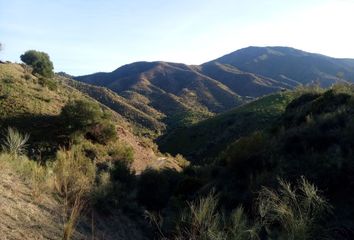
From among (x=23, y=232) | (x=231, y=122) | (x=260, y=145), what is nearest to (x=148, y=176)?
(x=260, y=145)

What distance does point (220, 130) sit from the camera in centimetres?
6394

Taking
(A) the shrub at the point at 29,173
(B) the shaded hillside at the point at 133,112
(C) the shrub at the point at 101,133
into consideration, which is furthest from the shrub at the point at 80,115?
(B) the shaded hillside at the point at 133,112

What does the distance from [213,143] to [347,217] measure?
152 ft

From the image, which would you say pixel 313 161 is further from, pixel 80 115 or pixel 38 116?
pixel 38 116

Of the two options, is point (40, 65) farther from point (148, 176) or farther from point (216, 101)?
point (216, 101)

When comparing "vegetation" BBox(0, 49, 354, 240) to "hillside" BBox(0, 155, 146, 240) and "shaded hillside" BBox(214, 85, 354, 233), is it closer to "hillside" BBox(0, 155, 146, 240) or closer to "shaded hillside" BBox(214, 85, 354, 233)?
"shaded hillside" BBox(214, 85, 354, 233)

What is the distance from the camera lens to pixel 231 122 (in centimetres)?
6500

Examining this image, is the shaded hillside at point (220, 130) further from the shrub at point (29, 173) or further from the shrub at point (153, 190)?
the shrub at point (29, 173)

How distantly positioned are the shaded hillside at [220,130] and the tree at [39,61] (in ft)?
74.3

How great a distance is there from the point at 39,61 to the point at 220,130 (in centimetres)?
3458

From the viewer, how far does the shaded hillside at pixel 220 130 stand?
57.6 meters

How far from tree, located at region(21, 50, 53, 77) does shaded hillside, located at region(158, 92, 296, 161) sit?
2266cm

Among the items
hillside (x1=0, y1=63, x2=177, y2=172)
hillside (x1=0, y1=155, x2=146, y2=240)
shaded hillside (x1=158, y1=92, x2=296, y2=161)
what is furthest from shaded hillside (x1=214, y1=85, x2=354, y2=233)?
shaded hillside (x1=158, y1=92, x2=296, y2=161)

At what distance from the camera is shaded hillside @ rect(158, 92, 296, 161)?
57.6 metres
